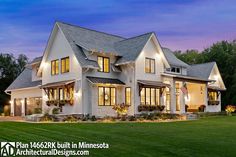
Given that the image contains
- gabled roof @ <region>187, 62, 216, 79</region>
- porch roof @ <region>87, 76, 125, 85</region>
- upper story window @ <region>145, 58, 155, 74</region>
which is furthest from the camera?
gabled roof @ <region>187, 62, 216, 79</region>

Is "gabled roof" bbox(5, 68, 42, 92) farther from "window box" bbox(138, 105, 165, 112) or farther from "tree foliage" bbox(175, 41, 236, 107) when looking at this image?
"tree foliage" bbox(175, 41, 236, 107)

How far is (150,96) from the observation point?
97.6ft

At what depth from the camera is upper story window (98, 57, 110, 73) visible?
1115 inches

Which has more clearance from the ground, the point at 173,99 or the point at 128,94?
the point at 128,94

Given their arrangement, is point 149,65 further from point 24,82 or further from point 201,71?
point 24,82

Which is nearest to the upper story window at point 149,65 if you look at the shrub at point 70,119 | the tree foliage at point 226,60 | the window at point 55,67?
the window at point 55,67

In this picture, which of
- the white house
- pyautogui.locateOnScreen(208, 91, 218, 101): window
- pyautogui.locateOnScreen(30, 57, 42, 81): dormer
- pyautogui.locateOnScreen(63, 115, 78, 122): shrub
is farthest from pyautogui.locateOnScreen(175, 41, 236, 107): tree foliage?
pyautogui.locateOnScreen(63, 115, 78, 122): shrub

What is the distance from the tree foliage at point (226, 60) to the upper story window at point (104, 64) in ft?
71.5

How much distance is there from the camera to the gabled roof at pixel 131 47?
28741 millimetres

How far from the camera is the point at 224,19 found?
31.8m

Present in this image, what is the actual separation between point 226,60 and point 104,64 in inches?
993

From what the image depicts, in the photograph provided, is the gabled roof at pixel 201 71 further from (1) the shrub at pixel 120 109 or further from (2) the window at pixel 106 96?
(1) the shrub at pixel 120 109

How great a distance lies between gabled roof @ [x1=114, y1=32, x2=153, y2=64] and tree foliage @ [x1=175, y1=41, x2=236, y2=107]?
19.1 metres

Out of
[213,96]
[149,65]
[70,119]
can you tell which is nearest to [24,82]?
[70,119]
